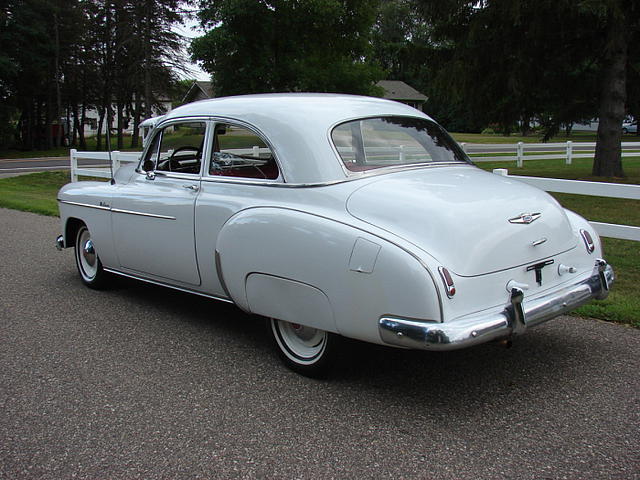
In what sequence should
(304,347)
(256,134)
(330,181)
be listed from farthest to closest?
(256,134)
(304,347)
(330,181)

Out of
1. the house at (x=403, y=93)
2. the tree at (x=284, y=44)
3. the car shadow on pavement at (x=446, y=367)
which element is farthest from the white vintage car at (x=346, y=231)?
the house at (x=403, y=93)

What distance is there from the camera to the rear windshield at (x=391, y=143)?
4.12 meters

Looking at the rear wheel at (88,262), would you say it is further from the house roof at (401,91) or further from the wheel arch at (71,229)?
the house roof at (401,91)

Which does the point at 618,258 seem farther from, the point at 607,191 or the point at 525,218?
the point at 525,218

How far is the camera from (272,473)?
292 cm

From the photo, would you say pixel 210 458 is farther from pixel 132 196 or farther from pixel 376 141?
pixel 132 196

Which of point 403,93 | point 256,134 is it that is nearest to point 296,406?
point 256,134

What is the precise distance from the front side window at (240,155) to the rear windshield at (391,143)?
0.51 metres

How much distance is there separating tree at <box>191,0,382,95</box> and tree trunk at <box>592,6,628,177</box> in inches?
441

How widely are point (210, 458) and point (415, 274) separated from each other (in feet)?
4.46

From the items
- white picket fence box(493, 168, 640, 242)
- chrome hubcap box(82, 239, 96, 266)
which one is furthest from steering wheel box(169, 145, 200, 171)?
white picket fence box(493, 168, 640, 242)

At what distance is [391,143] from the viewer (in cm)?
439


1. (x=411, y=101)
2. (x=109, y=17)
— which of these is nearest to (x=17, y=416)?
(x=109, y=17)

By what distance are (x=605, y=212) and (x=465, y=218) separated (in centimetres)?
788
